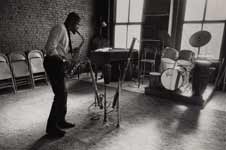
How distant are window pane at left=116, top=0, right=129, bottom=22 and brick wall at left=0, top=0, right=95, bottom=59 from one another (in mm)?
1549

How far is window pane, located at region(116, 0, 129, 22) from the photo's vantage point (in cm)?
699

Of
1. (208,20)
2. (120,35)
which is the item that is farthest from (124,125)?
(120,35)

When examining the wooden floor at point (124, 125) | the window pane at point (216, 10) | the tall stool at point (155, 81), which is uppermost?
the window pane at point (216, 10)

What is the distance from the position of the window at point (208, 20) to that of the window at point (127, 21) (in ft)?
5.24

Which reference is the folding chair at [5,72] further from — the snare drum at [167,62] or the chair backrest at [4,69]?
the snare drum at [167,62]

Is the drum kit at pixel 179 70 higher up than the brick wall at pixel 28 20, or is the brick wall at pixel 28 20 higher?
the brick wall at pixel 28 20

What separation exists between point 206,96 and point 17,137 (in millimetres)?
3841

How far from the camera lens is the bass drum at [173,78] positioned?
14.1ft

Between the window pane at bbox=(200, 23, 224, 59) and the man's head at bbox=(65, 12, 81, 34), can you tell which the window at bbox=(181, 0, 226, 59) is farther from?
the man's head at bbox=(65, 12, 81, 34)

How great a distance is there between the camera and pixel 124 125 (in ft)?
10.2

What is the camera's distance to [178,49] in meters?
6.12

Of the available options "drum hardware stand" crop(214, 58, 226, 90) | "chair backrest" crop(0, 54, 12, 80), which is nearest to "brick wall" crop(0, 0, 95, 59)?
"chair backrest" crop(0, 54, 12, 80)

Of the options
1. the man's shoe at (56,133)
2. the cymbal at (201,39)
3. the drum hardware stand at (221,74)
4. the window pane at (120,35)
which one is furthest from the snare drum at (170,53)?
the man's shoe at (56,133)

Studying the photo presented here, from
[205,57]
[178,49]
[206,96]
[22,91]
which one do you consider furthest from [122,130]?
[178,49]
